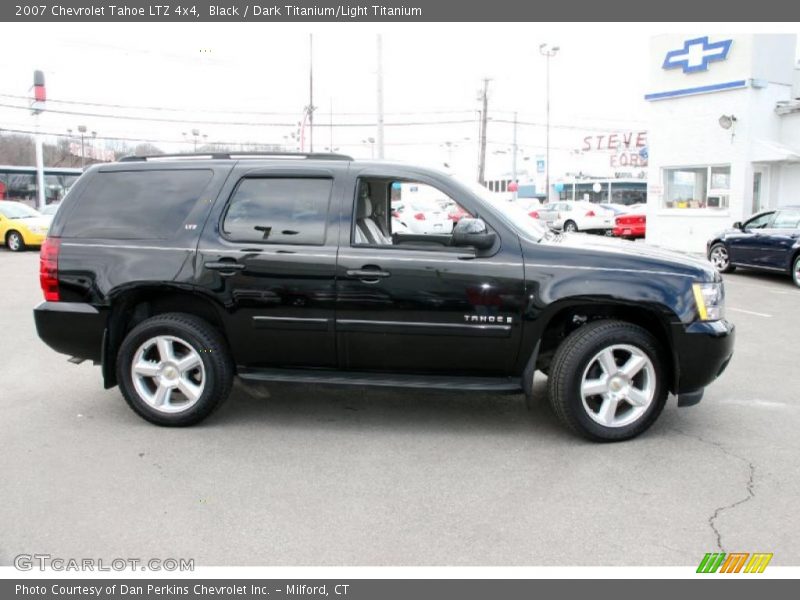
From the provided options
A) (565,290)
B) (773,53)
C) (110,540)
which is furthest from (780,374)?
(773,53)

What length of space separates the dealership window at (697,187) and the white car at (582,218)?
22.3ft

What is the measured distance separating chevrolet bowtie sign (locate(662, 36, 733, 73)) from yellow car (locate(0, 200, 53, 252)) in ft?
60.2

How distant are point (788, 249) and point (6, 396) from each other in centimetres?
1269

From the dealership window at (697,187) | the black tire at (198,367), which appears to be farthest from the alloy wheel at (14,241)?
the dealership window at (697,187)

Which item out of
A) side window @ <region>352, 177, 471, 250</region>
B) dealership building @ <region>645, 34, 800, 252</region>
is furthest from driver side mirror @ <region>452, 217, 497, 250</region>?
dealership building @ <region>645, 34, 800, 252</region>

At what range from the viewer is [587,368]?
468cm

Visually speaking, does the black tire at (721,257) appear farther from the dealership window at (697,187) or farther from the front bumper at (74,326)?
the front bumper at (74,326)

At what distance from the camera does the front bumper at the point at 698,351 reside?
4641 mm

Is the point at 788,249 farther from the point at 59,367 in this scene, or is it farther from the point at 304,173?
the point at 59,367

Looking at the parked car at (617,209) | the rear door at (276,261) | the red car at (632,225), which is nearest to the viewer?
the rear door at (276,261)

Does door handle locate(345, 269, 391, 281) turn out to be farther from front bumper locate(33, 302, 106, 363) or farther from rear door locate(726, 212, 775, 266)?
rear door locate(726, 212, 775, 266)

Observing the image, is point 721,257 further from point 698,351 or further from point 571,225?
point 571,225

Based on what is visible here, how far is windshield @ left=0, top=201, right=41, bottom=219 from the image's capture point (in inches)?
803

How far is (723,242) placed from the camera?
571 inches
